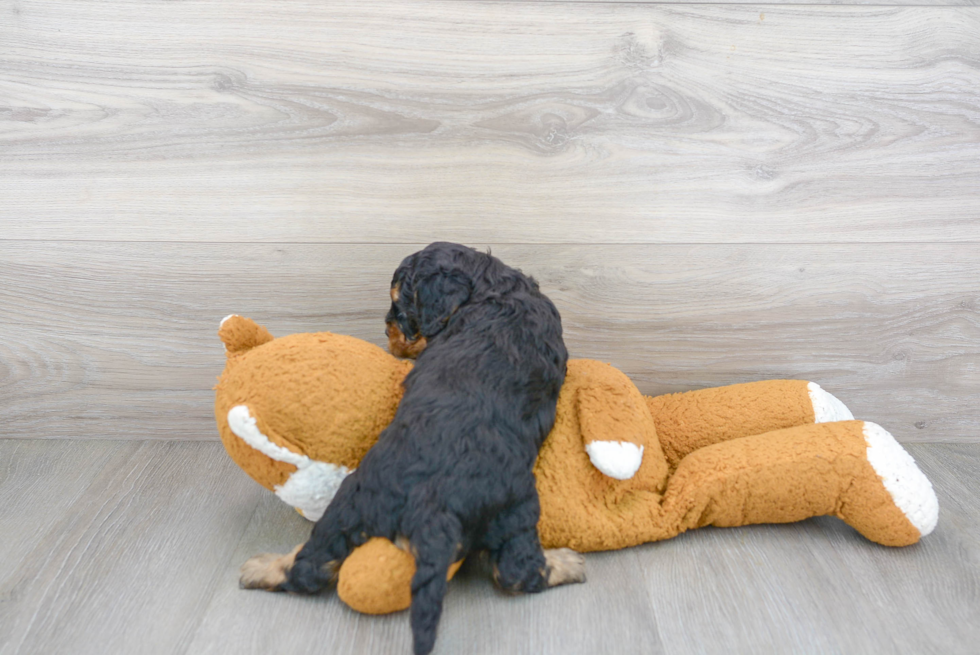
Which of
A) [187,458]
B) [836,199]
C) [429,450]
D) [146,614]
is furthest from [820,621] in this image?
[187,458]

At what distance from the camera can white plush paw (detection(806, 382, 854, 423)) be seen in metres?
1.06

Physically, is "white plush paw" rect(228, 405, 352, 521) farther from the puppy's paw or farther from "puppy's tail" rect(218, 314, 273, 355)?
the puppy's paw

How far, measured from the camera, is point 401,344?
39.4 inches

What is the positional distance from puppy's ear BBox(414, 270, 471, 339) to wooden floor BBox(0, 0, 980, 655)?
23 centimetres

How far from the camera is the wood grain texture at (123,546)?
0.80 m

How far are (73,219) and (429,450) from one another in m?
0.78

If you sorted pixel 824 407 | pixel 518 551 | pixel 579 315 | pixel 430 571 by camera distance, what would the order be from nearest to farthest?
1. pixel 430 571
2. pixel 518 551
3. pixel 824 407
4. pixel 579 315

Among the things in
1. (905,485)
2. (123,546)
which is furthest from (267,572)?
(905,485)

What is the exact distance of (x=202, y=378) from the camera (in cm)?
122

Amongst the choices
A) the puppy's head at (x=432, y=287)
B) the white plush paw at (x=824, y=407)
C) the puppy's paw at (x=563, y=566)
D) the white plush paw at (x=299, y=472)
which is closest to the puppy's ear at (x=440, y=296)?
the puppy's head at (x=432, y=287)

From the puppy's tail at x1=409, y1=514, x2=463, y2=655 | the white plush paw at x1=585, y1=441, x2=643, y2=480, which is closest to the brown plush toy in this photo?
the white plush paw at x1=585, y1=441, x2=643, y2=480

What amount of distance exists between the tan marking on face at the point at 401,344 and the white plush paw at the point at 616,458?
281mm

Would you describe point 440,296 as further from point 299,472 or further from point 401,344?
point 299,472

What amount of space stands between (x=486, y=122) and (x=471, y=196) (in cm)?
12
